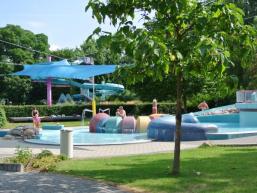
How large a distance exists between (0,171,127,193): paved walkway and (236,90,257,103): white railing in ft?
70.0

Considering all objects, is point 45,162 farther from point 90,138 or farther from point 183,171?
point 90,138

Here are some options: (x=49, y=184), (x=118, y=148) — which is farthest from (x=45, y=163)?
(x=118, y=148)

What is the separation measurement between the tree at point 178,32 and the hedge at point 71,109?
35.8 metres

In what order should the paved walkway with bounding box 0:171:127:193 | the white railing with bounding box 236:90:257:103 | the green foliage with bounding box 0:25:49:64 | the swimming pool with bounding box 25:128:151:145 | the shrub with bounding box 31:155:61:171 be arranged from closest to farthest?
the paved walkway with bounding box 0:171:127:193 < the shrub with bounding box 31:155:61:171 < the swimming pool with bounding box 25:128:151:145 < the white railing with bounding box 236:90:257:103 < the green foliage with bounding box 0:25:49:64

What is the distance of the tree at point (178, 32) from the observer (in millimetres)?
8773

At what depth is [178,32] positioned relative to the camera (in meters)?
10.1

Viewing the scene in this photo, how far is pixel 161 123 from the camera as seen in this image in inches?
880

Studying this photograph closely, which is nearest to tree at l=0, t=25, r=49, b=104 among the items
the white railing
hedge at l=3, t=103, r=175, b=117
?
hedge at l=3, t=103, r=175, b=117

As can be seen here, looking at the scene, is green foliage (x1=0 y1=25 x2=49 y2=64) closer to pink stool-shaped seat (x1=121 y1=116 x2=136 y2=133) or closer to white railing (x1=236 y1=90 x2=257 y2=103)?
white railing (x1=236 y1=90 x2=257 y2=103)

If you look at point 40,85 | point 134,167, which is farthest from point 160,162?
point 40,85

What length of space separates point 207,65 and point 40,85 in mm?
67823

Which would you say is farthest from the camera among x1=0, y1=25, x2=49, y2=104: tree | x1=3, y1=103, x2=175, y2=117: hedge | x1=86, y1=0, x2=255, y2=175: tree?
x1=0, y1=25, x2=49, y2=104: tree

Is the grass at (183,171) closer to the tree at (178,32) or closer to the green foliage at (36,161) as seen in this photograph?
the green foliage at (36,161)

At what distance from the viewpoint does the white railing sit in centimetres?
3074
